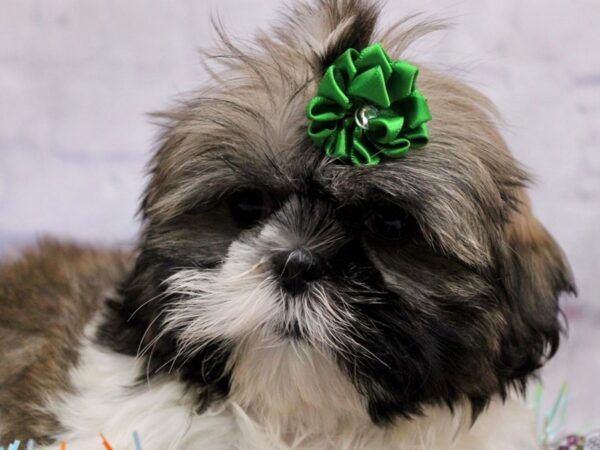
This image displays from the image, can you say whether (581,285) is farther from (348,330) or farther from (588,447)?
(348,330)

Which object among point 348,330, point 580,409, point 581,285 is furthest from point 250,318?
point 581,285

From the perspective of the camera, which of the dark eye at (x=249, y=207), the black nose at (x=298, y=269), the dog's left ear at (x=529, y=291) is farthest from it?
the dog's left ear at (x=529, y=291)

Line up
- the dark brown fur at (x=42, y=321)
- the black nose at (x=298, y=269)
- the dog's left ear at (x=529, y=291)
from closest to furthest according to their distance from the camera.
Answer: the black nose at (x=298, y=269), the dog's left ear at (x=529, y=291), the dark brown fur at (x=42, y=321)

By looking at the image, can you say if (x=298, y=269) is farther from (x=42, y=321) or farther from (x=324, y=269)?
(x=42, y=321)

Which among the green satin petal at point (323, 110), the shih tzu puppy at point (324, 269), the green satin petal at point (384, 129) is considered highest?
the green satin petal at point (323, 110)

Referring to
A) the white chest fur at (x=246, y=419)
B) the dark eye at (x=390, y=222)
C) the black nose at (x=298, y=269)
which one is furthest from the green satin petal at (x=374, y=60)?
the white chest fur at (x=246, y=419)

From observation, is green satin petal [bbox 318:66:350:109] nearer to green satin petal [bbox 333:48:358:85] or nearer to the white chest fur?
green satin petal [bbox 333:48:358:85]

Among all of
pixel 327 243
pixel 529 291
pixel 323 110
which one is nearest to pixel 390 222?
pixel 327 243

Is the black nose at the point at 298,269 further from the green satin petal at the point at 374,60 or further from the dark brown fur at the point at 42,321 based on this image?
the dark brown fur at the point at 42,321
